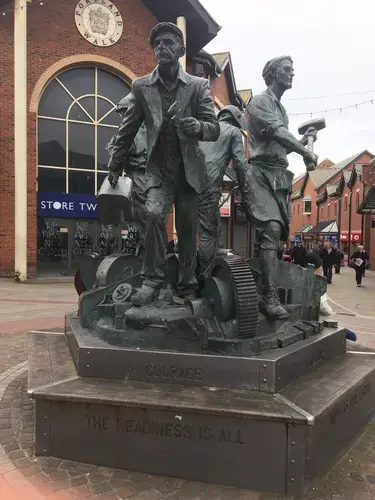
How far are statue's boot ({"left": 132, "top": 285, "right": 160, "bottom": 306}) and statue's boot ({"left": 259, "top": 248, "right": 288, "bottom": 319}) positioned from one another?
3.02ft

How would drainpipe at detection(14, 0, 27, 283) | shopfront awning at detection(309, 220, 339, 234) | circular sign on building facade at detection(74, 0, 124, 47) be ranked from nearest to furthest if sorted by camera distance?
drainpipe at detection(14, 0, 27, 283) → circular sign on building facade at detection(74, 0, 124, 47) → shopfront awning at detection(309, 220, 339, 234)

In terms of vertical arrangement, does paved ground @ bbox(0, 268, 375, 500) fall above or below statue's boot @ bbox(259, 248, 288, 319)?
below

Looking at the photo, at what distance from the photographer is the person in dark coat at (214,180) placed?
15.4ft

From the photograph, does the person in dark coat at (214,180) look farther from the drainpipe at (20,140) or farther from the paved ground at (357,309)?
the drainpipe at (20,140)

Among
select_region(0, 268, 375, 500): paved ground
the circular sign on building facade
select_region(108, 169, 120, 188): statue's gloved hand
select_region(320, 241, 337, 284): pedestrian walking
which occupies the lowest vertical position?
select_region(0, 268, 375, 500): paved ground

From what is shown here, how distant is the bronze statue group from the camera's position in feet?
11.3

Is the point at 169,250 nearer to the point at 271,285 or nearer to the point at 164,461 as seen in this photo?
the point at 271,285

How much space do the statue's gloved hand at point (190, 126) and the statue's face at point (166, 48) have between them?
0.50 metres

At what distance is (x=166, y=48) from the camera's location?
11.0 ft

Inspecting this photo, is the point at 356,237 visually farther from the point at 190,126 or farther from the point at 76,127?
the point at 190,126

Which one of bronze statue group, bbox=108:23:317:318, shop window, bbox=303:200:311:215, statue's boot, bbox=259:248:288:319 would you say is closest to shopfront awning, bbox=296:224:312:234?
shop window, bbox=303:200:311:215

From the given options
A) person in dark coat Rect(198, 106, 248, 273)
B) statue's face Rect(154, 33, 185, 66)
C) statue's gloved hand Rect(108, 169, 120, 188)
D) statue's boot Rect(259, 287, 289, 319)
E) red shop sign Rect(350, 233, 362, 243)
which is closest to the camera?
statue's face Rect(154, 33, 185, 66)

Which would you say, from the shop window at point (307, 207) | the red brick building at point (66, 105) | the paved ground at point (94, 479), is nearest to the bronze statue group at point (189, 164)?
the paved ground at point (94, 479)

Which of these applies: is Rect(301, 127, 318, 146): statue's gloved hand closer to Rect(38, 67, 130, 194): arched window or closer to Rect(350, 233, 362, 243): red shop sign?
Rect(38, 67, 130, 194): arched window
